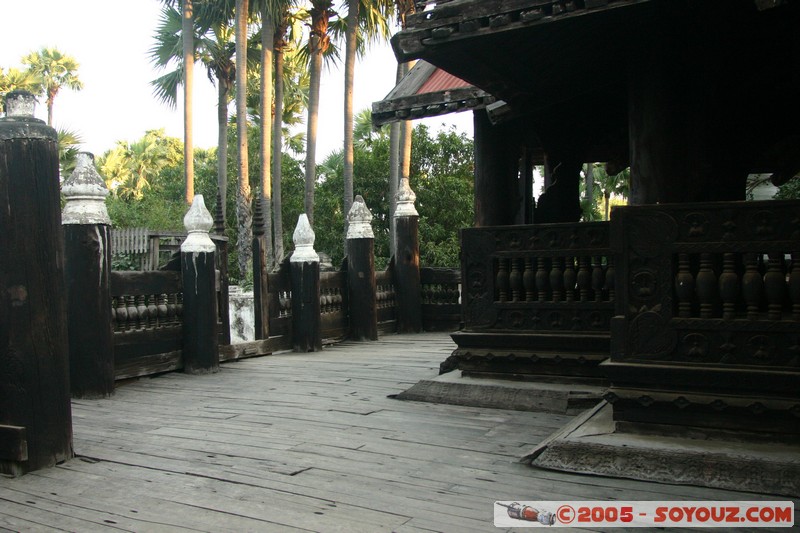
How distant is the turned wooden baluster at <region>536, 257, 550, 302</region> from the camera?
5.84 meters

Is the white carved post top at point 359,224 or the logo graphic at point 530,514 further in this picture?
the white carved post top at point 359,224

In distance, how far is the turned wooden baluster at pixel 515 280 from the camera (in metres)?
5.93

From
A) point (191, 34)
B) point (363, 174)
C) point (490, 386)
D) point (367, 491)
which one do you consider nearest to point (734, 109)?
point (490, 386)

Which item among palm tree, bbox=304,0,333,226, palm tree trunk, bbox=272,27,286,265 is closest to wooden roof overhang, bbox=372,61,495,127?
palm tree trunk, bbox=272,27,286,265

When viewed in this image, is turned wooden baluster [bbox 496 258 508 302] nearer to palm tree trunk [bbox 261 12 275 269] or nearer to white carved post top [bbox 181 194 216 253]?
white carved post top [bbox 181 194 216 253]

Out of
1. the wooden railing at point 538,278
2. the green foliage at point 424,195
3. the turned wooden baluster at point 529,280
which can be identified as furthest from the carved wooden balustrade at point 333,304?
the green foliage at point 424,195

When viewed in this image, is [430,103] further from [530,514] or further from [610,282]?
[530,514]

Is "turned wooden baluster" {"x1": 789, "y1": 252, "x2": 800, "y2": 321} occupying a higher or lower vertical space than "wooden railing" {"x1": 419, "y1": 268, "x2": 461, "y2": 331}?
higher

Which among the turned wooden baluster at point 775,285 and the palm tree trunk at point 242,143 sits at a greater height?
the palm tree trunk at point 242,143

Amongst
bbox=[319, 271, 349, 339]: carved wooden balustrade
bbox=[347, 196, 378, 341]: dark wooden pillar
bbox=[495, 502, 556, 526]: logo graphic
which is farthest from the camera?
bbox=[347, 196, 378, 341]: dark wooden pillar

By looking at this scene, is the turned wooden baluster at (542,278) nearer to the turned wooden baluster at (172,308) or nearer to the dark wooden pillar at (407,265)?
the turned wooden baluster at (172,308)

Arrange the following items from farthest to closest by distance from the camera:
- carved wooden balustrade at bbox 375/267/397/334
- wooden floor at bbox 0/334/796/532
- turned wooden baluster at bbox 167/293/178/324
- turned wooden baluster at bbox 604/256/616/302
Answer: carved wooden balustrade at bbox 375/267/397/334, turned wooden baluster at bbox 167/293/178/324, turned wooden baluster at bbox 604/256/616/302, wooden floor at bbox 0/334/796/532

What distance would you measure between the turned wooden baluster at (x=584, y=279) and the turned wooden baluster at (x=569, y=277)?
0.05 m

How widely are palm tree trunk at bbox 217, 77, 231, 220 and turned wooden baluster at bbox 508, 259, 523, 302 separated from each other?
17.1 metres
